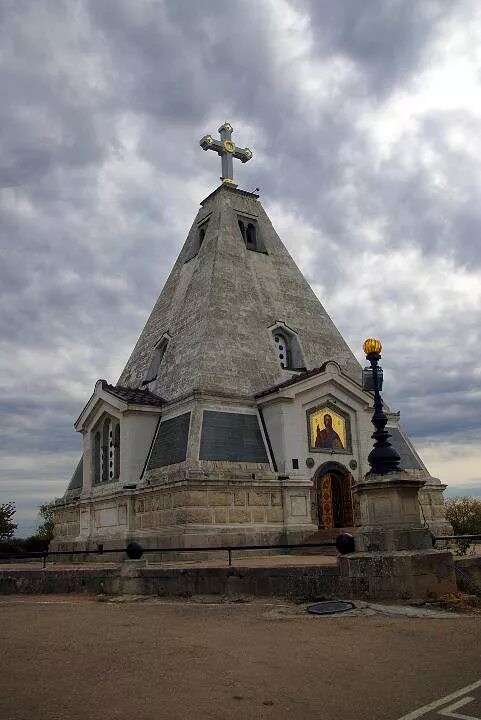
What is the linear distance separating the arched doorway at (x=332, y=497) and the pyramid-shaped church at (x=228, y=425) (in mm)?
42

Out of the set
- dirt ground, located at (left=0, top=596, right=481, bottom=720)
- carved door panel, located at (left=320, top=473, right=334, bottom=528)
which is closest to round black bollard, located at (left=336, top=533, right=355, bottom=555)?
dirt ground, located at (left=0, top=596, right=481, bottom=720)

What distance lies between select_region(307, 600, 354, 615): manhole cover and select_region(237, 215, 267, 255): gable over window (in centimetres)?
2071

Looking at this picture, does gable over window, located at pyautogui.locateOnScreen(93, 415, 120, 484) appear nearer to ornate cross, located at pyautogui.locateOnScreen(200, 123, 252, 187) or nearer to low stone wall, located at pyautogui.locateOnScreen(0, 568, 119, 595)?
low stone wall, located at pyautogui.locateOnScreen(0, 568, 119, 595)

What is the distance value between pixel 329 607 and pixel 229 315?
15.6 meters

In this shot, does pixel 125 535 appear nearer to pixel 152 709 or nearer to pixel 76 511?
pixel 76 511

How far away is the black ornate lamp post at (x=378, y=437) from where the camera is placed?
12.2 metres

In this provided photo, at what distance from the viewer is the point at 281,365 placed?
25219 millimetres

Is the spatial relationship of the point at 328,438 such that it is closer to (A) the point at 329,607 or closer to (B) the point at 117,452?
(B) the point at 117,452

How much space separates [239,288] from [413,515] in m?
15.9

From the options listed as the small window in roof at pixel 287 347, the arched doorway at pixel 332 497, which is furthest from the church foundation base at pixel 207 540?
the small window in roof at pixel 287 347

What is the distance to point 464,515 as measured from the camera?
3875cm

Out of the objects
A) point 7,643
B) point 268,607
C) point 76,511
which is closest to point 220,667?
point 7,643

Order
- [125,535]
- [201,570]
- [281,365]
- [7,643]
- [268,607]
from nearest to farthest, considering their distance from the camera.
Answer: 1. [7,643]
2. [268,607]
3. [201,570]
4. [125,535]
5. [281,365]

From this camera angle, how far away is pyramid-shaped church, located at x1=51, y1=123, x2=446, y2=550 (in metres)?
20.2
